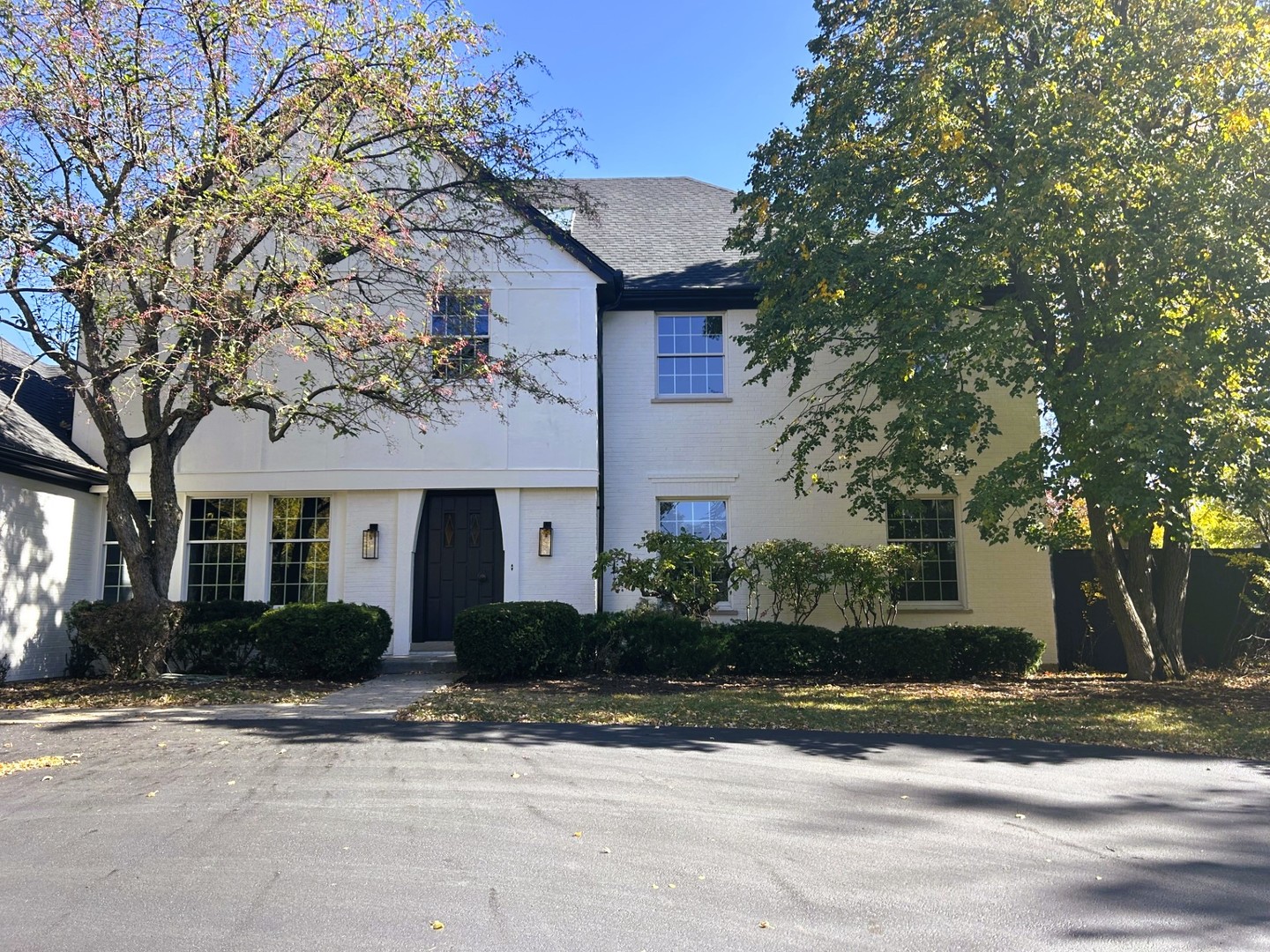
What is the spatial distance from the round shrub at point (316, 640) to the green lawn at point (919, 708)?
5.35ft

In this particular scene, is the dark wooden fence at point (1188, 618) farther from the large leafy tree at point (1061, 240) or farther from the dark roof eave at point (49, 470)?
the dark roof eave at point (49, 470)

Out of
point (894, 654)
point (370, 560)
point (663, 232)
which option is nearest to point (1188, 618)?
point (894, 654)

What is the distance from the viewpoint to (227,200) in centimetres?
964

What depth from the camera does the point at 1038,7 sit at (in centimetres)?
1022

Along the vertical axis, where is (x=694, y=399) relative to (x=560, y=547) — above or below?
above

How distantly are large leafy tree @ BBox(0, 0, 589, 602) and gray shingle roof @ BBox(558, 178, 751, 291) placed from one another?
357 centimetres

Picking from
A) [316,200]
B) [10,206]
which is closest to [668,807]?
[316,200]

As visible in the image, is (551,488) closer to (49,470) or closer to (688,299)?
(688,299)

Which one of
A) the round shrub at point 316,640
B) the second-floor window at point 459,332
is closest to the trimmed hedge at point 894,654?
the second-floor window at point 459,332

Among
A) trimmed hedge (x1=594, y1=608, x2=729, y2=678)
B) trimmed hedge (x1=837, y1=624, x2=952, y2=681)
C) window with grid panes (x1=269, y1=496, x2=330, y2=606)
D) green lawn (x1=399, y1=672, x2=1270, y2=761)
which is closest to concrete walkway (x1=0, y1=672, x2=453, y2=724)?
green lawn (x1=399, y1=672, x2=1270, y2=761)

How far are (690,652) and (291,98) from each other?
8527 millimetres

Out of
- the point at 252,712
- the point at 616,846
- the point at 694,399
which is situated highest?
the point at 694,399

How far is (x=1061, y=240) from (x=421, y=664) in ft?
32.8

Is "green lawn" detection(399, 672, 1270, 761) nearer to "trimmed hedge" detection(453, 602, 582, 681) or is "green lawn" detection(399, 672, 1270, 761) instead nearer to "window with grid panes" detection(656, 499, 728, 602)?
"trimmed hedge" detection(453, 602, 582, 681)
